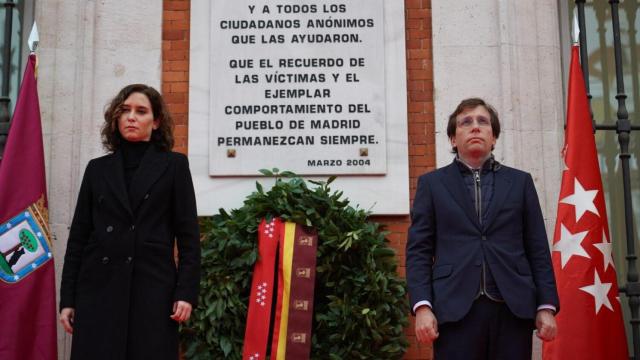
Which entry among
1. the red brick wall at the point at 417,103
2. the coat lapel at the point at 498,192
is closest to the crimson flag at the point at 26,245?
A: the red brick wall at the point at 417,103

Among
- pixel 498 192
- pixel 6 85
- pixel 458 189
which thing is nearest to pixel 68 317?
pixel 458 189

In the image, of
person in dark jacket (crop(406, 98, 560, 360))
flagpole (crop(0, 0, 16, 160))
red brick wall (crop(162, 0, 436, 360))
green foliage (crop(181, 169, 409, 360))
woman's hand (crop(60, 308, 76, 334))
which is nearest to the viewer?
person in dark jacket (crop(406, 98, 560, 360))

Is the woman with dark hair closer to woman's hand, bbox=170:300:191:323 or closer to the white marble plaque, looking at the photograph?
woman's hand, bbox=170:300:191:323

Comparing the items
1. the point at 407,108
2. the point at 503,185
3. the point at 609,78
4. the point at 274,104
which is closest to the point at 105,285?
the point at 503,185

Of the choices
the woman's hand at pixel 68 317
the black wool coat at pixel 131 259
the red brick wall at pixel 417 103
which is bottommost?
the woman's hand at pixel 68 317

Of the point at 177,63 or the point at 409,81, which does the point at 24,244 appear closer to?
the point at 177,63

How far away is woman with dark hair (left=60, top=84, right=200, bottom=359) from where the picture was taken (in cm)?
366

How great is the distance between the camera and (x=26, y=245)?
16.9 ft

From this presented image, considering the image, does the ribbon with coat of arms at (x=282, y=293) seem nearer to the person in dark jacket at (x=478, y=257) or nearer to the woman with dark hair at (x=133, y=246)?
the woman with dark hair at (x=133, y=246)

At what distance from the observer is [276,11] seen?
19.8 ft

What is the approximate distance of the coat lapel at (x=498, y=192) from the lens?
3775mm

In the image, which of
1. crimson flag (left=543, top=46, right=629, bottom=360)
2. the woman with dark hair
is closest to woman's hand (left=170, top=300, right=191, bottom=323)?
the woman with dark hair

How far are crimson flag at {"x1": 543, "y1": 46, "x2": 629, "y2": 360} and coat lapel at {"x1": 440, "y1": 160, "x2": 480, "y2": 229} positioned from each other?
5.20 feet

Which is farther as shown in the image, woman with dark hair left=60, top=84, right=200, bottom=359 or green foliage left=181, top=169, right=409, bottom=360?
green foliage left=181, top=169, right=409, bottom=360
